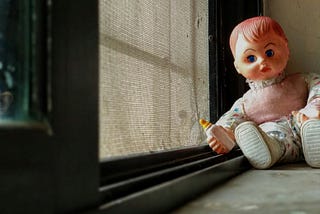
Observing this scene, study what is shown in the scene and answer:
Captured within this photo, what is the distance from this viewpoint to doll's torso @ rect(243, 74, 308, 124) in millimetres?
1252

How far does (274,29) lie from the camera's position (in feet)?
3.92

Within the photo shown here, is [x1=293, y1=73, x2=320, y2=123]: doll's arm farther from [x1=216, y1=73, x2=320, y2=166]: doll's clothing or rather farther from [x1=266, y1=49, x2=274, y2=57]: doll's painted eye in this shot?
[x1=266, y1=49, x2=274, y2=57]: doll's painted eye

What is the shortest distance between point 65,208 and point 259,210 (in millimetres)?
284

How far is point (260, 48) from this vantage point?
118 cm

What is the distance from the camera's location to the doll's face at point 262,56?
1.18 m

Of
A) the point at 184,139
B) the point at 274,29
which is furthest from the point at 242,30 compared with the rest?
the point at 184,139

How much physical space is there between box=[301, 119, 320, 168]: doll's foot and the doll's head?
0.20m

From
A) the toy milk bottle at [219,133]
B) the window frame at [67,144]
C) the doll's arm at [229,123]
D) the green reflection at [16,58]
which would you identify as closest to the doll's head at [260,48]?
the doll's arm at [229,123]

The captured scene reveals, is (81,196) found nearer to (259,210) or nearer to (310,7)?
(259,210)

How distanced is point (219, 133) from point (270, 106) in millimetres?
271

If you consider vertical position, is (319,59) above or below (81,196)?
above

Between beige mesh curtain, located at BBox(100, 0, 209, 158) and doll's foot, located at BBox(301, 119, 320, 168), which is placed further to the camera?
doll's foot, located at BBox(301, 119, 320, 168)

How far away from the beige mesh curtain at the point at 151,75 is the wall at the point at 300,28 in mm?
396

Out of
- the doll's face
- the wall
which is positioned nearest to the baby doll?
the doll's face
